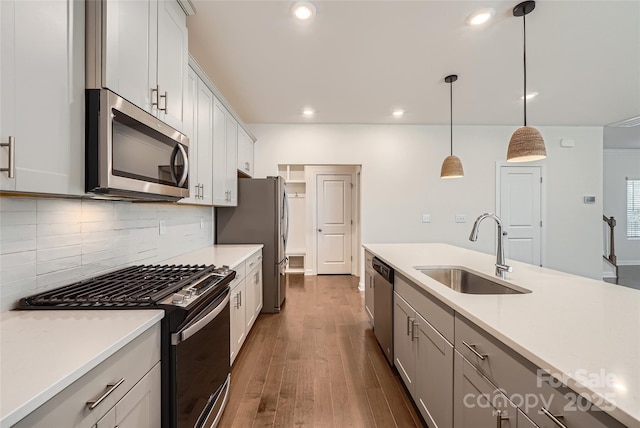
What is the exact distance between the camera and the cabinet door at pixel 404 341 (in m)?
1.84

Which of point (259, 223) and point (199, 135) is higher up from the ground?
point (199, 135)

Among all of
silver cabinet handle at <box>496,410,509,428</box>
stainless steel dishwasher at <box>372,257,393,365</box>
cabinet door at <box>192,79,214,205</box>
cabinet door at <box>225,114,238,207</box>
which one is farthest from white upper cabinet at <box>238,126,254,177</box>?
silver cabinet handle at <box>496,410,509,428</box>

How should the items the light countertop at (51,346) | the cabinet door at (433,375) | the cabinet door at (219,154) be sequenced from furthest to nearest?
the cabinet door at (219,154)
the cabinet door at (433,375)
the light countertop at (51,346)

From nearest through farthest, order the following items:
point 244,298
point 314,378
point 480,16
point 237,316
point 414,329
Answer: point 414,329, point 480,16, point 314,378, point 237,316, point 244,298

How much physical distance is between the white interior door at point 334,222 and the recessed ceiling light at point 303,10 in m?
3.82

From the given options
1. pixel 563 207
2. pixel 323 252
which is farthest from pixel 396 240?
pixel 563 207

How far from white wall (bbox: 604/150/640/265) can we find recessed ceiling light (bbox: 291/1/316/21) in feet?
27.5

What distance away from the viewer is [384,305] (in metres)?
2.46

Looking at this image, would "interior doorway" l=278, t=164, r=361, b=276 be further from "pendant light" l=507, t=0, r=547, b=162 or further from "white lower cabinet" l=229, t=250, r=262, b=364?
"pendant light" l=507, t=0, r=547, b=162

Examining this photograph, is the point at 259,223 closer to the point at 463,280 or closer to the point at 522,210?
the point at 463,280

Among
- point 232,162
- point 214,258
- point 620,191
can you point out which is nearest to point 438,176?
point 232,162

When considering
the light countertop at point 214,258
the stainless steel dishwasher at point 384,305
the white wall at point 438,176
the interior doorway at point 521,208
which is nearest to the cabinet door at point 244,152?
the white wall at point 438,176

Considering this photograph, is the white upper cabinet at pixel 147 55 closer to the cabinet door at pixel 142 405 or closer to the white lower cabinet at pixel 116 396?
the white lower cabinet at pixel 116 396

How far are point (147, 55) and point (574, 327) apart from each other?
212 cm
